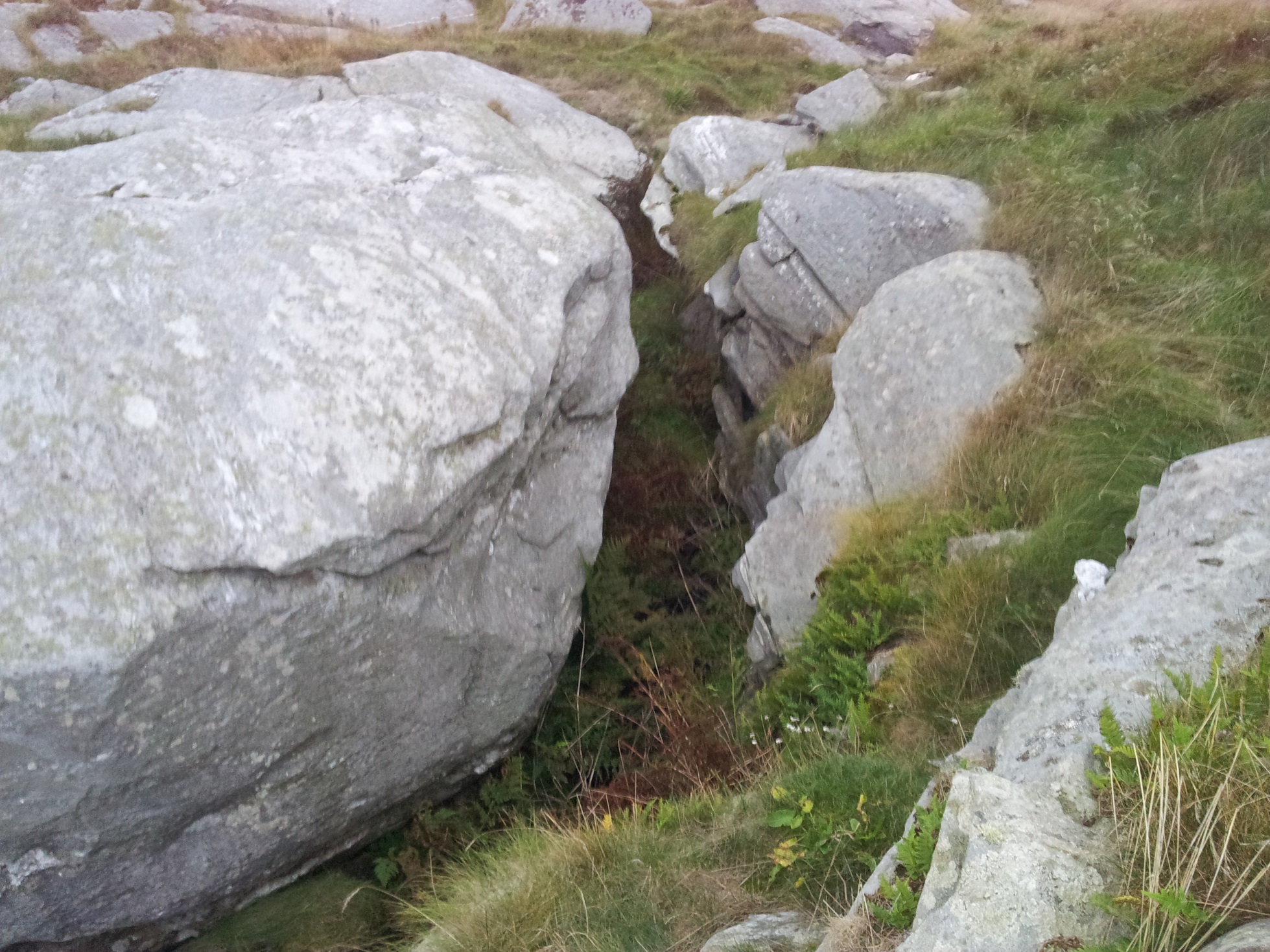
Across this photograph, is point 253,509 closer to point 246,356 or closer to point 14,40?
point 246,356

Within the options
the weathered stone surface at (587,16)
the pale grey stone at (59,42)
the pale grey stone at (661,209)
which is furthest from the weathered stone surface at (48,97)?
the pale grey stone at (661,209)

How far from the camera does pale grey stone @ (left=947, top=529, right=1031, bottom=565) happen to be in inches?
190

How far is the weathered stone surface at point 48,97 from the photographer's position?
1529 centimetres

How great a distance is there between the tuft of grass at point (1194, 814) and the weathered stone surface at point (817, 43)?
18.8 metres

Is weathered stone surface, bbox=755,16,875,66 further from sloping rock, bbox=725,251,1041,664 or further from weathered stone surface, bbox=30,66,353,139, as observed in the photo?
sloping rock, bbox=725,251,1041,664

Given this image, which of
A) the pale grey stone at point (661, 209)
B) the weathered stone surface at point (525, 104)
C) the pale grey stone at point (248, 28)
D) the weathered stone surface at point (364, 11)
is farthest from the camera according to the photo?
the weathered stone surface at point (364, 11)

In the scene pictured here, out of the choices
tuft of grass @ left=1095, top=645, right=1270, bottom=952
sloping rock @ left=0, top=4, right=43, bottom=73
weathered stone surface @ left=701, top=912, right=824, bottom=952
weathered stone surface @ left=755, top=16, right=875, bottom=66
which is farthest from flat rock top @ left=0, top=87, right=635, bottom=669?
sloping rock @ left=0, top=4, right=43, bottom=73

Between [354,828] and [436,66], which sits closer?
[354,828]

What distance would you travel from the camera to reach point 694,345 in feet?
30.4

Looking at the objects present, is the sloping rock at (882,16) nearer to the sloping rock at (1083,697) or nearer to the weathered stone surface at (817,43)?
the weathered stone surface at (817,43)

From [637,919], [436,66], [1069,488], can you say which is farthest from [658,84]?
[637,919]

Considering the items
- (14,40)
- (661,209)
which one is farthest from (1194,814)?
(14,40)

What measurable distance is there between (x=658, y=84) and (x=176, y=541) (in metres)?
14.7

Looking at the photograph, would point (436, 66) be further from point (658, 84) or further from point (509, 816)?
point (509, 816)
